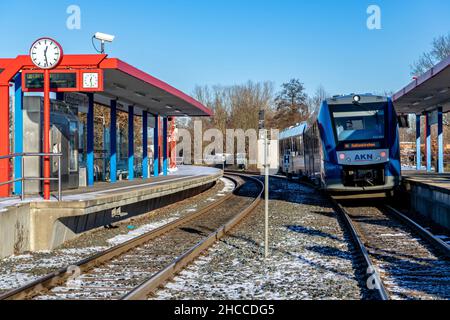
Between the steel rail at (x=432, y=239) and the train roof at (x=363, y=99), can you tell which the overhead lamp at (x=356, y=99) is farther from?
the steel rail at (x=432, y=239)

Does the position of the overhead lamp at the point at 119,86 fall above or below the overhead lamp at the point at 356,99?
above

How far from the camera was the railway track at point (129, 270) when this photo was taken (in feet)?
22.6

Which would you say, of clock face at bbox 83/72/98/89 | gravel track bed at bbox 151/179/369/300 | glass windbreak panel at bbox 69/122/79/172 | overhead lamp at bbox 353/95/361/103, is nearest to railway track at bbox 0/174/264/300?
gravel track bed at bbox 151/179/369/300

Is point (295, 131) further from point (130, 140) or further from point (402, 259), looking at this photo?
point (402, 259)

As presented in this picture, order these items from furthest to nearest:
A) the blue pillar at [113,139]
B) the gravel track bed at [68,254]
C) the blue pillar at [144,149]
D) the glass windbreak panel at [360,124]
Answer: the blue pillar at [144,149]
the blue pillar at [113,139]
the glass windbreak panel at [360,124]
the gravel track bed at [68,254]

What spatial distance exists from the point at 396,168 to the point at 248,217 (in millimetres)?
4552

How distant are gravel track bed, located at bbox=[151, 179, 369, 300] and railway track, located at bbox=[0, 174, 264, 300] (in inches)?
8.3

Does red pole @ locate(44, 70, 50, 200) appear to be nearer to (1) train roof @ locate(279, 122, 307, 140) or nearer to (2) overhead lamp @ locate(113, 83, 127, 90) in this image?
(2) overhead lamp @ locate(113, 83, 127, 90)

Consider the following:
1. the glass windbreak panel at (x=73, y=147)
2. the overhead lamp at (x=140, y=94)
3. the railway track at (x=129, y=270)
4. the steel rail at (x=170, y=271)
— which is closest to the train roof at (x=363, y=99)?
the railway track at (x=129, y=270)

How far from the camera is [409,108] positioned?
100ft

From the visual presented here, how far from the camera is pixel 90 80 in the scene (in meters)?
14.7
